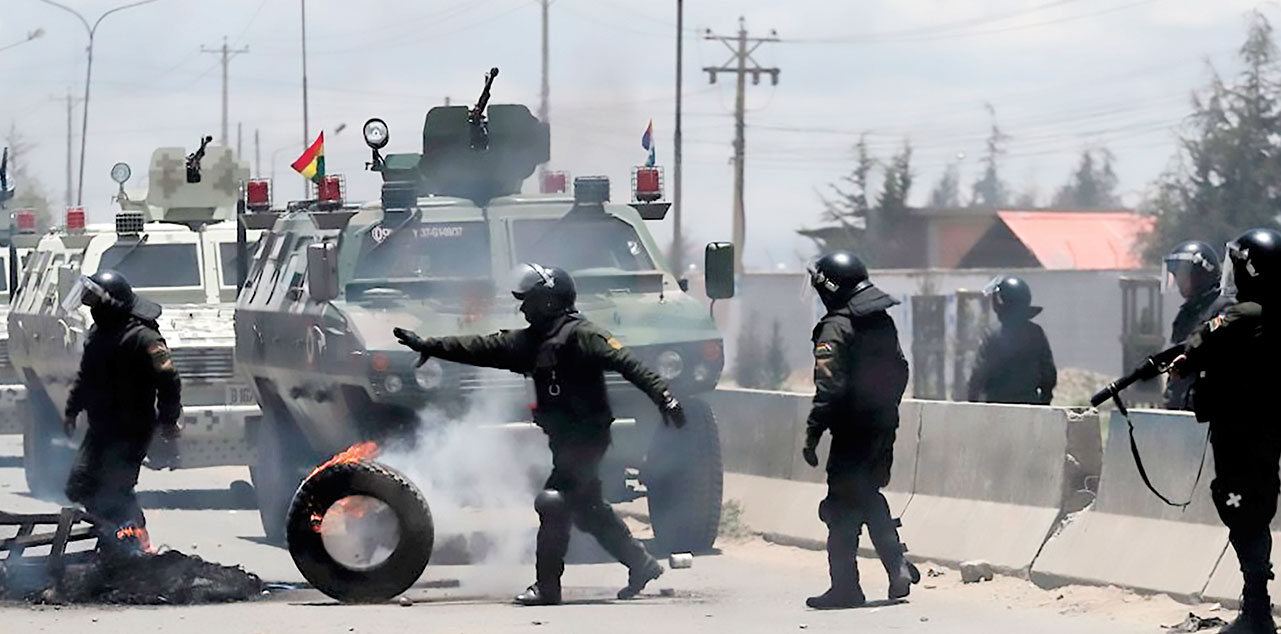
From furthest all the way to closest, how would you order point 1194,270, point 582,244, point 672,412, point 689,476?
point 582,244 < point 689,476 < point 1194,270 < point 672,412

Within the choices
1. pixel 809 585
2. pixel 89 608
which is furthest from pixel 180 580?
pixel 809 585

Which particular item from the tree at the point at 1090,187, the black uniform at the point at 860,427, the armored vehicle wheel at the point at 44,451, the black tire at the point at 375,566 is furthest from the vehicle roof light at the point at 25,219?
the tree at the point at 1090,187

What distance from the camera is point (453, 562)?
12.2m

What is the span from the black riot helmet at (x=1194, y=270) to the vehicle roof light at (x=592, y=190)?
382cm

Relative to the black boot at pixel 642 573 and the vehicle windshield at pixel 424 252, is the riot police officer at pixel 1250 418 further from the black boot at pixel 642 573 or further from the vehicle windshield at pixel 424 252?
the vehicle windshield at pixel 424 252

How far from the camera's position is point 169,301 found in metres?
18.3

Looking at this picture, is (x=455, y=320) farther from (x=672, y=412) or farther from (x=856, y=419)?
(x=856, y=419)

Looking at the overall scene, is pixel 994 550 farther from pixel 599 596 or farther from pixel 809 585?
pixel 599 596

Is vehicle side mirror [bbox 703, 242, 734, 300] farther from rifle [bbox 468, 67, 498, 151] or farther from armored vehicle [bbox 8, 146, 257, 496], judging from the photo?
armored vehicle [bbox 8, 146, 257, 496]

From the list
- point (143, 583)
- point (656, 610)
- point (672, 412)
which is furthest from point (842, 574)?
point (143, 583)

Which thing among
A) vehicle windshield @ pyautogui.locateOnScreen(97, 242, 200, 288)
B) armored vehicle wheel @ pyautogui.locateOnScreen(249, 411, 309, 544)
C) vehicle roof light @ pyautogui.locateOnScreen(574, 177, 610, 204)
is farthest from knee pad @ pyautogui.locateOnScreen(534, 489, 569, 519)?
vehicle windshield @ pyautogui.locateOnScreen(97, 242, 200, 288)

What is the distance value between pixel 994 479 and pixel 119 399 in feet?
14.7

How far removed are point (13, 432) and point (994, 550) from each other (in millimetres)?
12322

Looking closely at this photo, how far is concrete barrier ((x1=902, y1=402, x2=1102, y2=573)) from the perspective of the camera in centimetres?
1113
